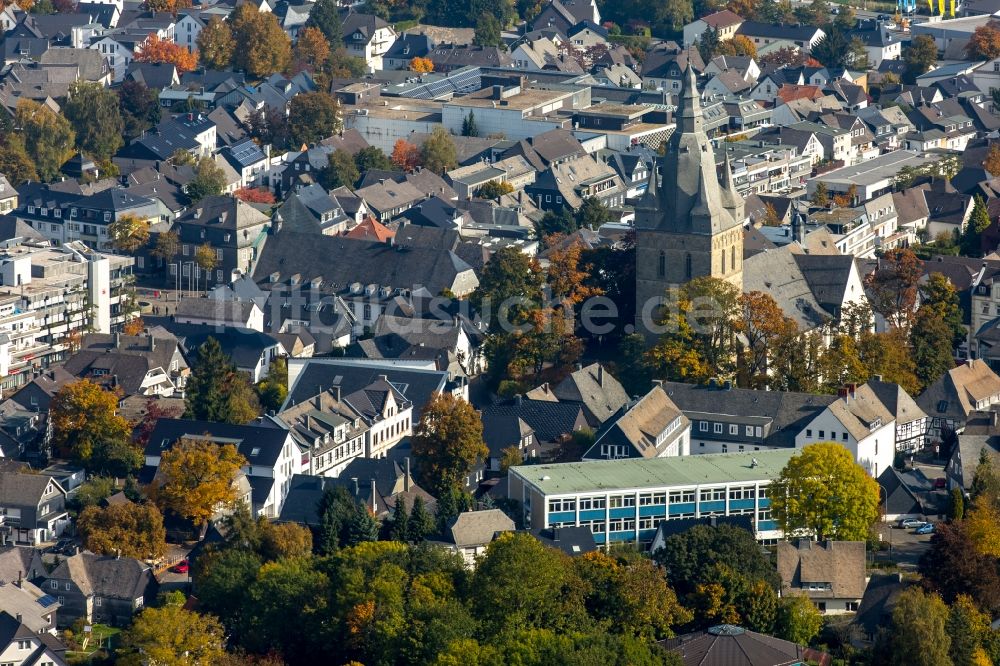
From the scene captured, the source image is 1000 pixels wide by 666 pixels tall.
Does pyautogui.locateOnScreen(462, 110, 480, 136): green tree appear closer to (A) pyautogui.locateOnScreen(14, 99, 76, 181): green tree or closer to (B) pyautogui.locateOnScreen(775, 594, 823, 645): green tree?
(A) pyautogui.locateOnScreen(14, 99, 76, 181): green tree

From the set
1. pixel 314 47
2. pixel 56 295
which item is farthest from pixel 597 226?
pixel 314 47

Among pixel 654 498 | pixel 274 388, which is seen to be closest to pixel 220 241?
pixel 274 388

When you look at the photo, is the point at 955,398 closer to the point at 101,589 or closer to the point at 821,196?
the point at 821,196

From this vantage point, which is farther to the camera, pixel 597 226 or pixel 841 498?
pixel 597 226

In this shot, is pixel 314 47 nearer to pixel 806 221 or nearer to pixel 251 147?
pixel 251 147

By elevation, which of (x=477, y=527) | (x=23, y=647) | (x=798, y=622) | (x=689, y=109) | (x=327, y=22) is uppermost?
(x=327, y=22)

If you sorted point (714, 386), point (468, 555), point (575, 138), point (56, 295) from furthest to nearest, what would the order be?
point (575, 138), point (56, 295), point (714, 386), point (468, 555)

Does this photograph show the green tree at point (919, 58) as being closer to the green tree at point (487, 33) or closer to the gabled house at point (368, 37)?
the green tree at point (487, 33)

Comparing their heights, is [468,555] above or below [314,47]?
below
